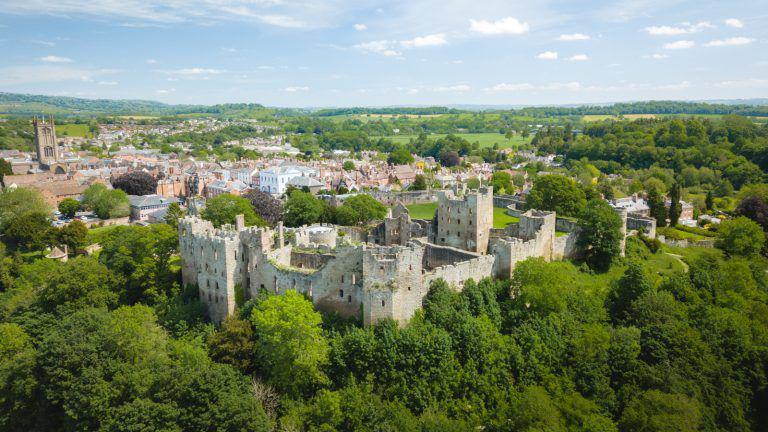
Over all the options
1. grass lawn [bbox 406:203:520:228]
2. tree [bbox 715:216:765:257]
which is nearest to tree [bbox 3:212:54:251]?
grass lawn [bbox 406:203:520:228]

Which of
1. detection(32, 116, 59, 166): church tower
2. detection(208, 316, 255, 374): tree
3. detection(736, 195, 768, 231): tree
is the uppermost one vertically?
detection(32, 116, 59, 166): church tower

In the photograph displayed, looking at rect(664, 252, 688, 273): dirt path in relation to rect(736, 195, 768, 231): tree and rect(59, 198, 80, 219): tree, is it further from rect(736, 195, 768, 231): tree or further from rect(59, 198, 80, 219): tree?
rect(59, 198, 80, 219): tree

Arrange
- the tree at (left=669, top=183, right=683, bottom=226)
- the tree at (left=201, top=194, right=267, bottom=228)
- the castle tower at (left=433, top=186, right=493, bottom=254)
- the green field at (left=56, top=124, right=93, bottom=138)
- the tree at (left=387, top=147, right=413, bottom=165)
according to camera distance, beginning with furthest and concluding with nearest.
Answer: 1. the green field at (left=56, top=124, right=93, bottom=138)
2. the tree at (left=387, top=147, right=413, bottom=165)
3. the tree at (left=669, top=183, right=683, bottom=226)
4. the tree at (left=201, top=194, right=267, bottom=228)
5. the castle tower at (left=433, top=186, right=493, bottom=254)

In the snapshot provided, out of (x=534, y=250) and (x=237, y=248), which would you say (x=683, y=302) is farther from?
(x=237, y=248)

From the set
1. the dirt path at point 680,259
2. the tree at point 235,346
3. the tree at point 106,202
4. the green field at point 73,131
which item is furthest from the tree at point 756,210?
the green field at point 73,131

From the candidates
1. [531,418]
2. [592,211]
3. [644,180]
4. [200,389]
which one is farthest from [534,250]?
[644,180]

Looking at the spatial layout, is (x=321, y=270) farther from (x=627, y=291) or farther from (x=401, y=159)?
(x=401, y=159)
